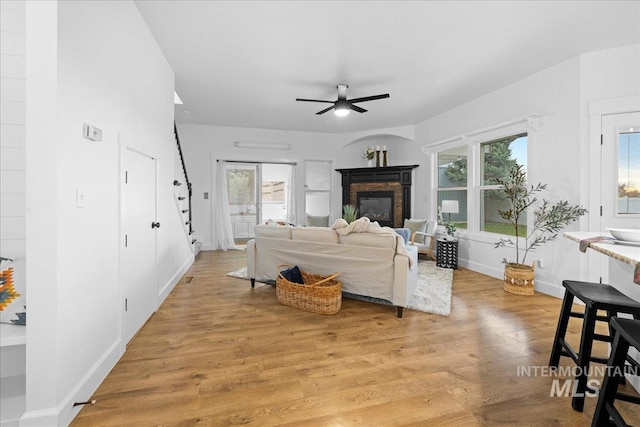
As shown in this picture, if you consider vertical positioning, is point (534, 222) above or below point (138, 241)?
above

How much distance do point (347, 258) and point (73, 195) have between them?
233 cm

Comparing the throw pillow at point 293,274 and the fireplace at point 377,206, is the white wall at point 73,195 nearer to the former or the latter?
the throw pillow at point 293,274

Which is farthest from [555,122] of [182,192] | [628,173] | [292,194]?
[182,192]

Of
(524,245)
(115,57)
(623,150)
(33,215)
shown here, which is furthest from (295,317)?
(623,150)

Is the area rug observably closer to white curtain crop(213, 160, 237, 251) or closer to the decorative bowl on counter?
the decorative bowl on counter

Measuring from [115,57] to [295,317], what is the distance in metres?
2.68

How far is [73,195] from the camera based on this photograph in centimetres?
A: 153

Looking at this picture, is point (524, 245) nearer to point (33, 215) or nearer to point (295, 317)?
point (295, 317)

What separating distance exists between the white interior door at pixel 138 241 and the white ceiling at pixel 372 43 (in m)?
1.43

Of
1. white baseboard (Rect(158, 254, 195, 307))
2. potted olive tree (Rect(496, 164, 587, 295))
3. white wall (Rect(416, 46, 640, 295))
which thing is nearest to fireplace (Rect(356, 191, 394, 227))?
Answer: white wall (Rect(416, 46, 640, 295))

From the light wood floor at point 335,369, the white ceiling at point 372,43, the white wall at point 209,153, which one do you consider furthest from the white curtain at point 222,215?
the light wood floor at point 335,369

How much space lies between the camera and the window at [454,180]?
5.18 meters

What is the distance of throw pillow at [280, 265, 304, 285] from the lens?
3.19m

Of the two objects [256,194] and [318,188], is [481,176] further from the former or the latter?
[256,194]
